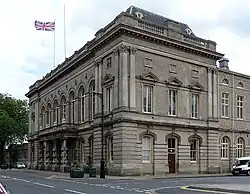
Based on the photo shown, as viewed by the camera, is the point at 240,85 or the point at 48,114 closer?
the point at 240,85

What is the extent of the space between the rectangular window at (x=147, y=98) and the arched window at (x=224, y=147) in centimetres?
1294

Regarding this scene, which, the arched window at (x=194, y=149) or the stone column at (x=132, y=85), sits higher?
the stone column at (x=132, y=85)

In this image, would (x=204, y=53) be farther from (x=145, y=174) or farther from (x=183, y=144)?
(x=145, y=174)

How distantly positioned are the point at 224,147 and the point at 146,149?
13.9 m

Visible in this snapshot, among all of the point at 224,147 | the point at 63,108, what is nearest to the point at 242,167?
the point at 224,147

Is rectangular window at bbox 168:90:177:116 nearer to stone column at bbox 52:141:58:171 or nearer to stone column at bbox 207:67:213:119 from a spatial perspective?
stone column at bbox 207:67:213:119

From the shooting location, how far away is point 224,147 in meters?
55.2

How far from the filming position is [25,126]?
10000 cm

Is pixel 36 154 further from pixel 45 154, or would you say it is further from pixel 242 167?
pixel 242 167

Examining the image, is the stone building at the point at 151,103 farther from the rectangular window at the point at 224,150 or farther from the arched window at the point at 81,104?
the arched window at the point at 81,104

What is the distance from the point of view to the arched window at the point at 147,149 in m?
45.6

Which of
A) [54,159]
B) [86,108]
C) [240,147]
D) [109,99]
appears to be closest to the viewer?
[109,99]

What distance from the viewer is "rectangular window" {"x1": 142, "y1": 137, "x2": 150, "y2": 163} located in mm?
45531

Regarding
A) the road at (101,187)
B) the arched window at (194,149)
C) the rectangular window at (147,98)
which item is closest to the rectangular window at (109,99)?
the rectangular window at (147,98)
